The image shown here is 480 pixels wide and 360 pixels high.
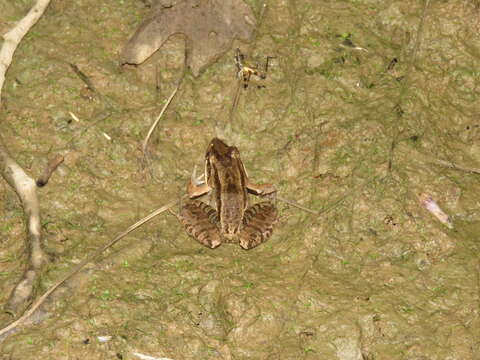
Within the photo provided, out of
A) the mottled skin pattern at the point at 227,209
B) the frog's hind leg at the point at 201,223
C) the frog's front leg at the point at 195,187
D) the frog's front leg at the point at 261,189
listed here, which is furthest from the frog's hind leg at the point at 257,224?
the frog's front leg at the point at 195,187

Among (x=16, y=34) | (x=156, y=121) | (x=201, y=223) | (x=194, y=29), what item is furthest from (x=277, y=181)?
(x=16, y=34)

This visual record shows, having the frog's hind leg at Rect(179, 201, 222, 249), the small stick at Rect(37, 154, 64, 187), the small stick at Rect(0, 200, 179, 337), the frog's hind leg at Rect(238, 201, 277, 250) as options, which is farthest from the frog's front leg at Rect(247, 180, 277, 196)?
the small stick at Rect(37, 154, 64, 187)

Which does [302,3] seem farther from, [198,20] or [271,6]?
[198,20]

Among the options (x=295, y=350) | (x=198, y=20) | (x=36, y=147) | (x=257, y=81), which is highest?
(x=198, y=20)

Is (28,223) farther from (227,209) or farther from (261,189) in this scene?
(261,189)

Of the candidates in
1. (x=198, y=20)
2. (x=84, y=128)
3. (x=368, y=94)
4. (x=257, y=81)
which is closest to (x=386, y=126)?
(x=368, y=94)

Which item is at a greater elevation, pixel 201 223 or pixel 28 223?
pixel 28 223

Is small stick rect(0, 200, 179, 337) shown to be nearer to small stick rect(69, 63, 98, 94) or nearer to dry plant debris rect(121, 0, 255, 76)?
small stick rect(69, 63, 98, 94)
